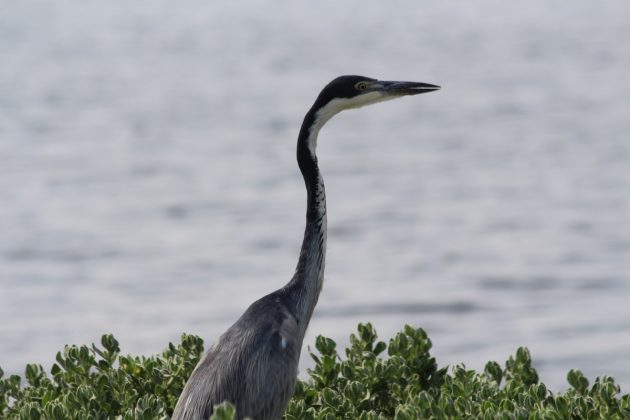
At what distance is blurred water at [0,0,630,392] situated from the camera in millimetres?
14516

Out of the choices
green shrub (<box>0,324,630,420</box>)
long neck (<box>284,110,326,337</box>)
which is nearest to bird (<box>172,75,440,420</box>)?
long neck (<box>284,110,326,337</box>)

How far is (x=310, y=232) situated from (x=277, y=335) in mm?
835

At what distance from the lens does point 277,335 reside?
7105 millimetres

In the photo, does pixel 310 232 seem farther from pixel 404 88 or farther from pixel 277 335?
pixel 404 88

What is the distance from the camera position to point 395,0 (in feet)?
177

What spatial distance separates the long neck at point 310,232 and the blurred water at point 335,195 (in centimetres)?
535

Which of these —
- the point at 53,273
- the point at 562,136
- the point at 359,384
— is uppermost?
the point at 562,136

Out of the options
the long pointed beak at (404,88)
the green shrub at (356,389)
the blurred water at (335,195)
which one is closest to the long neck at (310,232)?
the green shrub at (356,389)

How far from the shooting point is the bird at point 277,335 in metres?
6.84

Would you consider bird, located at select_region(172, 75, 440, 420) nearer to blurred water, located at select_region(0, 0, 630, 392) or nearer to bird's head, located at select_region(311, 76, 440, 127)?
bird's head, located at select_region(311, 76, 440, 127)

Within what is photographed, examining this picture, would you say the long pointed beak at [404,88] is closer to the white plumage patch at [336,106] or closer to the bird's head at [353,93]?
the bird's head at [353,93]

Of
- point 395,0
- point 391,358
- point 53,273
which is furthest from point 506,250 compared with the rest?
point 395,0

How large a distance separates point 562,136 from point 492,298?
33.3 ft

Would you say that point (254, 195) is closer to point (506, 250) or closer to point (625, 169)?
point (506, 250)
